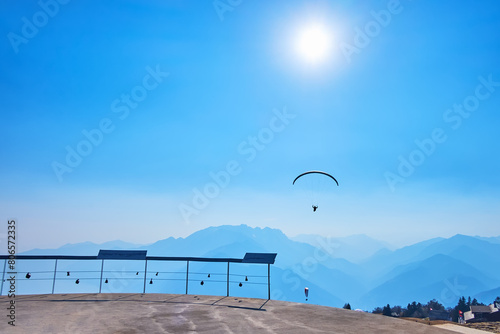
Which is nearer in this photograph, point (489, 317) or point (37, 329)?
point (37, 329)

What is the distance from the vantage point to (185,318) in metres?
14.2

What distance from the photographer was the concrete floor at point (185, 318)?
12.4 m

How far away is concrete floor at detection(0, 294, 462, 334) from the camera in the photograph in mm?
12445

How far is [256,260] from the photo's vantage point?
62.9ft

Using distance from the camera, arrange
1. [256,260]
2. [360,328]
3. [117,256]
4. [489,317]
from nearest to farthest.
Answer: [360,328], [256,260], [117,256], [489,317]

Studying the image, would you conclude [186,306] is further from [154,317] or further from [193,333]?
[193,333]

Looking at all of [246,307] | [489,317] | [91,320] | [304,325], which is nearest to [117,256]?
[91,320]

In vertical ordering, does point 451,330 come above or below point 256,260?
below

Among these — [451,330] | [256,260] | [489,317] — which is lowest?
[489,317]

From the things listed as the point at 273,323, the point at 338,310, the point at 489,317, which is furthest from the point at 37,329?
the point at 489,317

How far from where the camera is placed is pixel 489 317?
223ft

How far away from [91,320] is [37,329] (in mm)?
1992

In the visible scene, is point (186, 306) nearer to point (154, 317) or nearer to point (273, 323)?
point (154, 317)

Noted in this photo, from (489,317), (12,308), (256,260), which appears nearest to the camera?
Result: (12,308)
